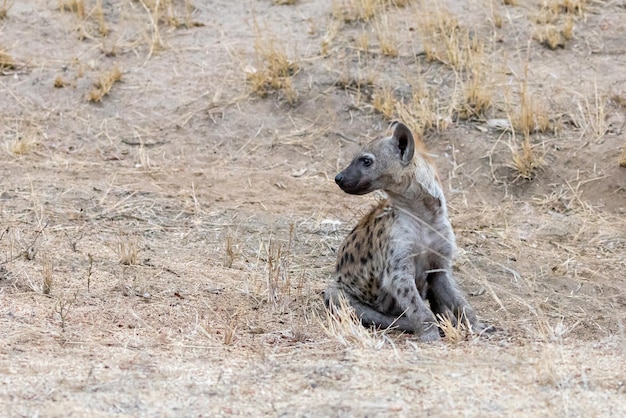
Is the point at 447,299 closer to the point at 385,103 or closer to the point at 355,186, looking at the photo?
the point at 355,186

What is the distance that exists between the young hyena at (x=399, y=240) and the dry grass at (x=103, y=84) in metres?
4.22

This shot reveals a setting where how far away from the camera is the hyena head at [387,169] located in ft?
19.9

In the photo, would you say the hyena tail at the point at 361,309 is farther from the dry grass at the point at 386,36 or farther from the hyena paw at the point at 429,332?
the dry grass at the point at 386,36

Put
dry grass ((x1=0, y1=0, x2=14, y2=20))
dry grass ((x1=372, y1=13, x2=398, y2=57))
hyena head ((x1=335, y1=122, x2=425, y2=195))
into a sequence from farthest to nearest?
1. dry grass ((x1=0, y1=0, x2=14, y2=20))
2. dry grass ((x1=372, y1=13, x2=398, y2=57))
3. hyena head ((x1=335, y1=122, x2=425, y2=195))

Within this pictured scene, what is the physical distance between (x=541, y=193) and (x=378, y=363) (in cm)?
436

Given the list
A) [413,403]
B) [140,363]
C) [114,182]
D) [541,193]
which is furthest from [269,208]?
[413,403]

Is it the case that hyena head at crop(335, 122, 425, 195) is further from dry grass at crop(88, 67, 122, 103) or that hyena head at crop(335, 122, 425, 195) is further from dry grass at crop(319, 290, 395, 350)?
dry grass at crop(88, 67, 122, 103)

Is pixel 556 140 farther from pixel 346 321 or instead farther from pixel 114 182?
pixel 346 321

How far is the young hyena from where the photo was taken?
19.7 feet

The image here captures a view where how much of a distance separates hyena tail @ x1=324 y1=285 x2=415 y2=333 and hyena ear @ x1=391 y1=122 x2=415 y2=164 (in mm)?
869

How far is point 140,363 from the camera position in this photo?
4547mm

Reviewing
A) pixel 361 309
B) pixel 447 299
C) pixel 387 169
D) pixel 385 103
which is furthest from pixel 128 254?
pixel 385 103

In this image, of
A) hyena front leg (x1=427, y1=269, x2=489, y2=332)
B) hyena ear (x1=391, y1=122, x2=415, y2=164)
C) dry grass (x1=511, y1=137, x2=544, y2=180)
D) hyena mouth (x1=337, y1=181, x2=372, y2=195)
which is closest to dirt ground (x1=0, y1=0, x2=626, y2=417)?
dry grass (x1=511, y1=137, x2=544, y2=180)

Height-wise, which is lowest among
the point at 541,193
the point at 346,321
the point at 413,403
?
the point at 541,193
